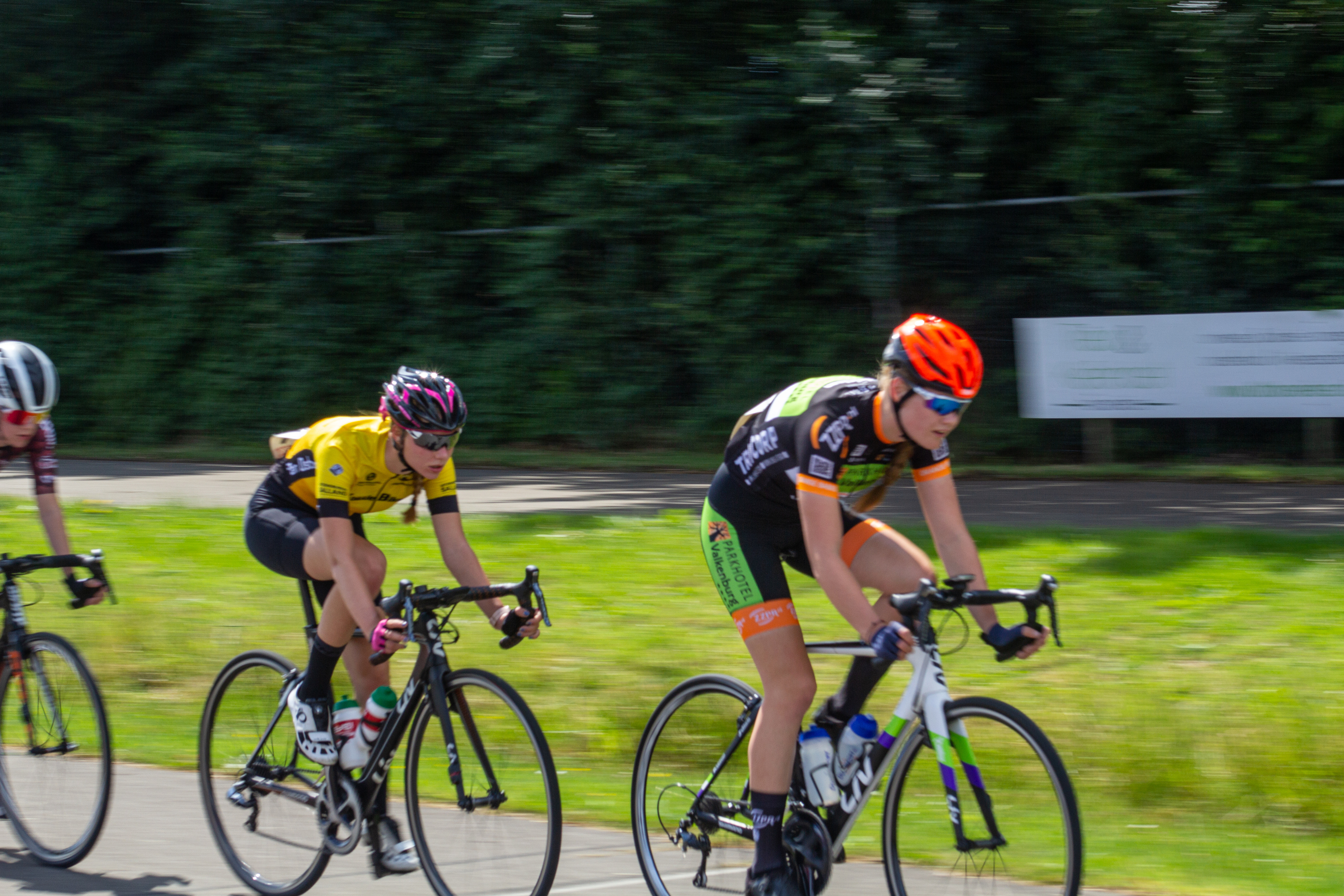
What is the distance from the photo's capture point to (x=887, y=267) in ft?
44.7

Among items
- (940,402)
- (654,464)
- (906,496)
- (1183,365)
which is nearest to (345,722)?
(940,402)

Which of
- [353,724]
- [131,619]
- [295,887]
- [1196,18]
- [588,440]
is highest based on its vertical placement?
[1196,18]

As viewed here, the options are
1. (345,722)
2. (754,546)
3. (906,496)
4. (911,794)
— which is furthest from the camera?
(906,496)

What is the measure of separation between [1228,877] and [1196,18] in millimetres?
10370

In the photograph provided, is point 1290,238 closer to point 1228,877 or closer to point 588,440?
point 588,440

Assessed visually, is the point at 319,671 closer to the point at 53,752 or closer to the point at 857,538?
the point at 53,752

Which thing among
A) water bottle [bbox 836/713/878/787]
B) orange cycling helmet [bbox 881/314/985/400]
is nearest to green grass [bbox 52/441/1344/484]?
water bottle [bbox 836/713/878/787]

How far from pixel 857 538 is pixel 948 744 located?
0.77m

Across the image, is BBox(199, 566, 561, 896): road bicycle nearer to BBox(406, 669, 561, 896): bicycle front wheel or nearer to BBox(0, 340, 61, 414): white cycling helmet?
BBox(406, 669, 561, 896): bicycle front wheel

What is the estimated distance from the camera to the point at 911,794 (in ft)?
12.5

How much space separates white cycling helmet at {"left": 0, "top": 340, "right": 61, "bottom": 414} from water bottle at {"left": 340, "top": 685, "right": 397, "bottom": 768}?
1667 mm

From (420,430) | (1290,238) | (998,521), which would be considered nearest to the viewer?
(420,430)

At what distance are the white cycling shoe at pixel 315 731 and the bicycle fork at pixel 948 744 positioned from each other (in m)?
1.94

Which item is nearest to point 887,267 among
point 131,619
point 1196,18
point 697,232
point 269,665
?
point 697,232
